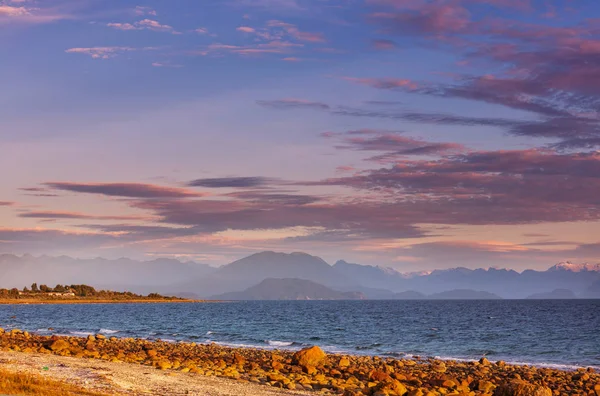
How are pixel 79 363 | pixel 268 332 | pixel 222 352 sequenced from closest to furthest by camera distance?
pixel 79 363 → pixel 222 352 → pixel 268 332

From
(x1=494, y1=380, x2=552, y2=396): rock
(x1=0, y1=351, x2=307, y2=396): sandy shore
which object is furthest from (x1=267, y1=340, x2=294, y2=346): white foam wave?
(x1=494, y1=380, x2=552, y2=396): rock

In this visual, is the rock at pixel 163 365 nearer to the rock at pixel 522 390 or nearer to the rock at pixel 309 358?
the rock at pixel 309 358

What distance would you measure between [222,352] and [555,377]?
84.7 feet

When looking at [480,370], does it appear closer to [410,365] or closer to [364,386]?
[410,365]

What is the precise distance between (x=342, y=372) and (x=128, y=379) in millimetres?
14379

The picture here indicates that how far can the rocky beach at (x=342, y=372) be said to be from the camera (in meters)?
31.6

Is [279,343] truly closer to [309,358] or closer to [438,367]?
[438,367]

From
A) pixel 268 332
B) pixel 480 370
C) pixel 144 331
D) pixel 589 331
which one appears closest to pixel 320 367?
pixel 480 370

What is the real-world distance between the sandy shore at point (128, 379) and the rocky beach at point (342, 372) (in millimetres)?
388

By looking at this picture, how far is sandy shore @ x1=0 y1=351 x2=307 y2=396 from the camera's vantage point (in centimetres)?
2691

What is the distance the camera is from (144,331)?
86.6m

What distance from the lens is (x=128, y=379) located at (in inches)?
1170

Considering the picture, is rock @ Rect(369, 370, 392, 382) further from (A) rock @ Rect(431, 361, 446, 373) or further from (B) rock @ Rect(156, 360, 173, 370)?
(B) rock @ Rect(156, 360, 173, 370)

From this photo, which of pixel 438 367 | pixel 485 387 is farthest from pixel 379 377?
pixel 438 367
